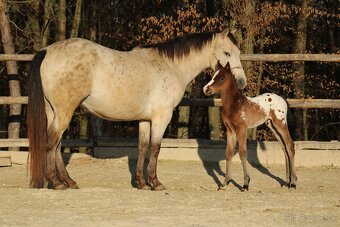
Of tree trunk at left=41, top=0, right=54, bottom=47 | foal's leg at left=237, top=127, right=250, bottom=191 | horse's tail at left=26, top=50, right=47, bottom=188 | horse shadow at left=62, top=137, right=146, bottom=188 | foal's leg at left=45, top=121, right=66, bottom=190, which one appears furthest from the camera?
tree trunk at left=41, top=0, right=54, bottom=47

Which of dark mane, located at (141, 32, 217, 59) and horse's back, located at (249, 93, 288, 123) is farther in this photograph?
dark mane, located at (141, 32, 217, 59)

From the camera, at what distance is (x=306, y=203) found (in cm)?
666

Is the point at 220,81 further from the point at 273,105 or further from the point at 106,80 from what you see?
the point at 106,80

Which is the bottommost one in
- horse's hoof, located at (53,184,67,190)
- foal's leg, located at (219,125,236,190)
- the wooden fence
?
horse's hoof, located at (53,184,67,190)

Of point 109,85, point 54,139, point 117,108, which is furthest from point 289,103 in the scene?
point 54,139

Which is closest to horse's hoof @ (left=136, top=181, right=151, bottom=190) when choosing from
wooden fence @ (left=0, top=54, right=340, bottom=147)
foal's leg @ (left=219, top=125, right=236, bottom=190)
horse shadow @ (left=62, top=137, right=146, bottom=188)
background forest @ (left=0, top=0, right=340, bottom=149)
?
foal's leg @ (left=219, top=125, right=236, bottom=190)

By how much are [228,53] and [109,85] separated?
175 cm

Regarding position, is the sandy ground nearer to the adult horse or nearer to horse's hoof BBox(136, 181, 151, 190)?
horse's hoof BBox(136, 181, 151, 190)

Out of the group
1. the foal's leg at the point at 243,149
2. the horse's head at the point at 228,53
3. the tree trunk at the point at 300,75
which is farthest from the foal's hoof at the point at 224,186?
the tree trunk at the point at 300,75

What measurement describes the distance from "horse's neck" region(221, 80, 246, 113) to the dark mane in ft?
2.49

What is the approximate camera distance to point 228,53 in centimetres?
841

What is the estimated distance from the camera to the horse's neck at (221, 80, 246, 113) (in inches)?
312

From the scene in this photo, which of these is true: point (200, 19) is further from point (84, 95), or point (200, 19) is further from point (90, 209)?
point (90, 209)

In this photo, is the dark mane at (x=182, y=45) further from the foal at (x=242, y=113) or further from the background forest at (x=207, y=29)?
the background forest at (x=207, y=29)
